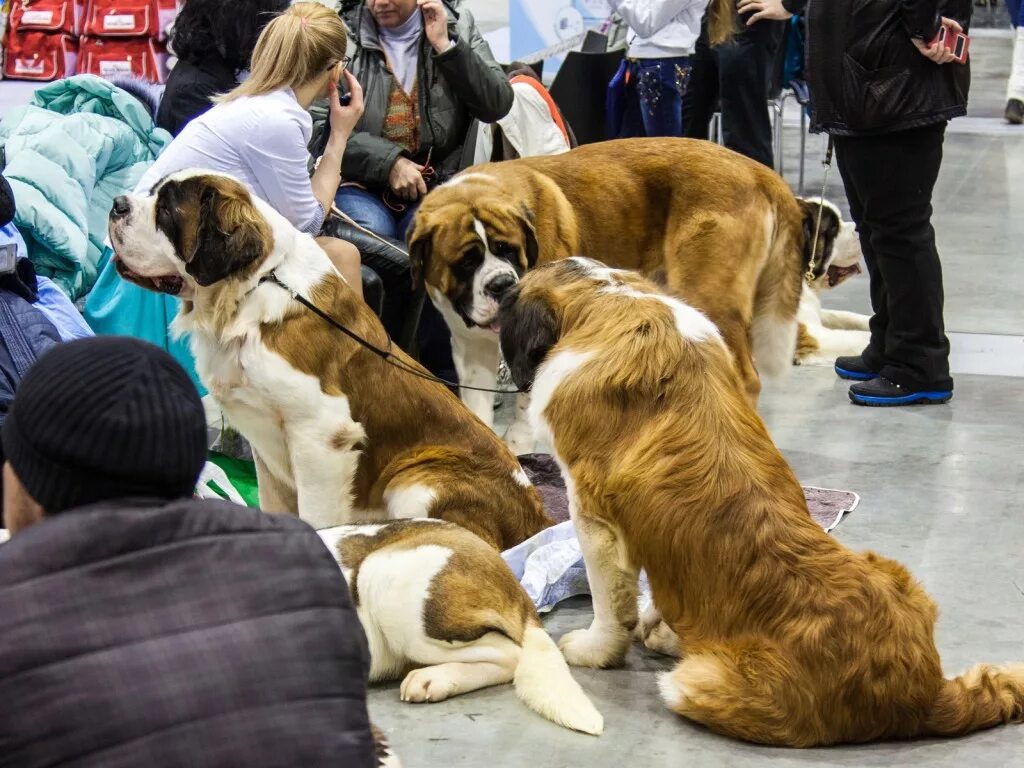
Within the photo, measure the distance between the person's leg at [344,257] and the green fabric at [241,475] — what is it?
79cm

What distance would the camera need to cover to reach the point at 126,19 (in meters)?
8.54

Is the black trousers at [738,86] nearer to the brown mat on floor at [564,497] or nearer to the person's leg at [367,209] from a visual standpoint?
the person's leg at [367,209]

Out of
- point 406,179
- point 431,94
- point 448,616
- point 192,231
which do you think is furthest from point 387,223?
point 448,616

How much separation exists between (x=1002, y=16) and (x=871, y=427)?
1548 centimetres

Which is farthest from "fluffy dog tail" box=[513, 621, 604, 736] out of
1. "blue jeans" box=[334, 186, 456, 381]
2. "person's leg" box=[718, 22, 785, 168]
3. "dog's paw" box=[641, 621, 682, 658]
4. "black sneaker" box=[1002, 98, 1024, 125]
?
"black sneaker" box=[1002, 98, 1024, 125]

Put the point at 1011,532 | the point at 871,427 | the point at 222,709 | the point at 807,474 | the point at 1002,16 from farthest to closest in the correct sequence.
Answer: the point at 1002,16 → the point at 871,427 → the point at 807,474 → the point at 1011,532 → the point at 222,709

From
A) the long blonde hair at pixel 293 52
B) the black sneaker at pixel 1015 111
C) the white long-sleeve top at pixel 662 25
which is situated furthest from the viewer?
the black sneaker at pixel 1015 111

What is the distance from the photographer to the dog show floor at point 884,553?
3.14m

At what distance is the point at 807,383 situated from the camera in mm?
6277

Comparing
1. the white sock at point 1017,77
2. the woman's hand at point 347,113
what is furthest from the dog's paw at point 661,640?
the white sock at point 1017,77

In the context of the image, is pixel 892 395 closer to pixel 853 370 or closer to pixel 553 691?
pixel 853 370

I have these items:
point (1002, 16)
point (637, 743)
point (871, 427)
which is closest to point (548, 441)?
point (637, 743)

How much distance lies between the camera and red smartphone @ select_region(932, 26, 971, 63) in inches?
207

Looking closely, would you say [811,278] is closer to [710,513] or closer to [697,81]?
[697,81]
